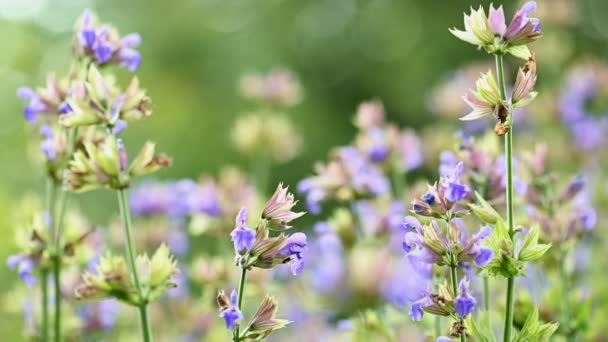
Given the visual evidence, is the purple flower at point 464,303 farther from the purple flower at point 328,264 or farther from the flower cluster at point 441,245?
the purple flower at point 328,264

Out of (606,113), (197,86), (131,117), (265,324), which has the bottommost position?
(265,324)

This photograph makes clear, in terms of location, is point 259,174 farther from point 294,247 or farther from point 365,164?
point 294,247

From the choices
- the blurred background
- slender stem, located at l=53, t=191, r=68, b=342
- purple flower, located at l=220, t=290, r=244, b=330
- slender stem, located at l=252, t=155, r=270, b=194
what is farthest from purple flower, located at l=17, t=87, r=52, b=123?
the blurred background

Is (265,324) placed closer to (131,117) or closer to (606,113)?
Result: (131,117)

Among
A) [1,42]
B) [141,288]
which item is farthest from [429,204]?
[1,42]

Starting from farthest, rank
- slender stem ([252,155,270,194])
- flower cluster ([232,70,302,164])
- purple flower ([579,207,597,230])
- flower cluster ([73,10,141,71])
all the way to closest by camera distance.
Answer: slender stem ([252,155,270,194])
flower cluster ([232,70,302,164])
purple flower ([579,207,597,230])
flower cluster ([73,10,141,71])

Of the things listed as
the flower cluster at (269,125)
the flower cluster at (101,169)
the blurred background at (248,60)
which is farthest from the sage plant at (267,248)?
the blurred background at (248,60)

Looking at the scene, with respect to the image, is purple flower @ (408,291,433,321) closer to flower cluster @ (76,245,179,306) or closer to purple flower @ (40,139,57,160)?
flower cluster @ (76,245,179,306)
